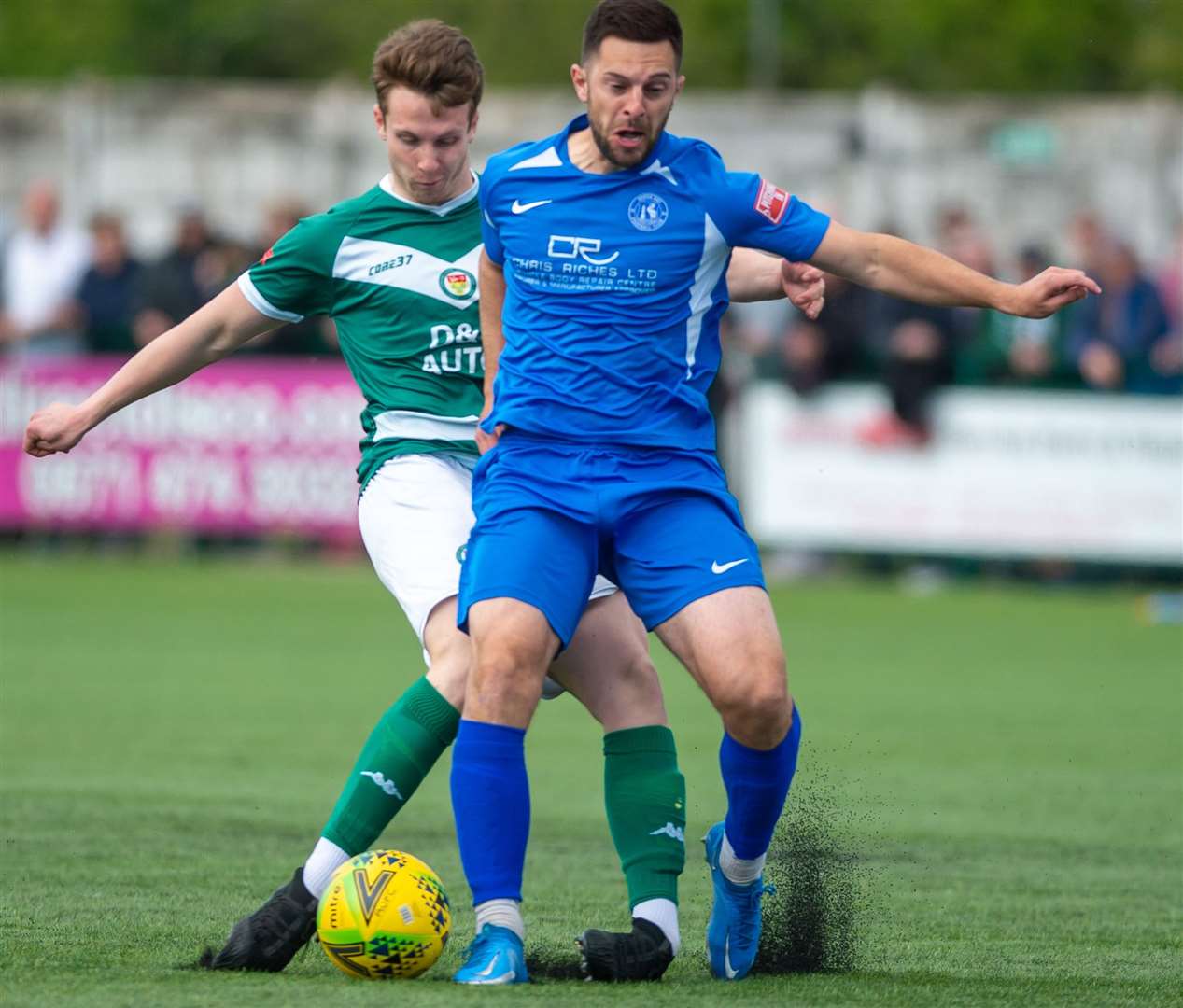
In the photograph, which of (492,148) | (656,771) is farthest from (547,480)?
(492,148)

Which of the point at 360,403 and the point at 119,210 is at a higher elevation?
the point at 119,210

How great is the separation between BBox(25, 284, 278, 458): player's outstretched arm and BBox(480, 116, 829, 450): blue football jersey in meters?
0.85

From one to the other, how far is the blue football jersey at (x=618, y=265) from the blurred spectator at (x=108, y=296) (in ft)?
45.1

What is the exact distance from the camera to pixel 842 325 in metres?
17.7

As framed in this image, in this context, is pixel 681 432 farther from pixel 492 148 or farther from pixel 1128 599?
pixel 492 148

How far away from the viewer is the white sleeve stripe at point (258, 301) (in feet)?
20.0

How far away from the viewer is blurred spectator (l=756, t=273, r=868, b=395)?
58.1 ft

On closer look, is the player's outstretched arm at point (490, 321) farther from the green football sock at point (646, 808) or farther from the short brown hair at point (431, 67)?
the green football sock at point (646, 808)

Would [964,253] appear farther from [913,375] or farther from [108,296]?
[108,296]

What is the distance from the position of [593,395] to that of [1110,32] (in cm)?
3942

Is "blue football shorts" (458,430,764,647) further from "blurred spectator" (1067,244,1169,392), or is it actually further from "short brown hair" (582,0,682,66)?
"blurred spectator" (1067,244,1169,392)

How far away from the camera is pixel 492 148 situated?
1064 inches

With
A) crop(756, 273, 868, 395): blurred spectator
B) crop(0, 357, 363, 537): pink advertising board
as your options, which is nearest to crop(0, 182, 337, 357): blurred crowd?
crop(0, 357, 363, 537): pink advertising board

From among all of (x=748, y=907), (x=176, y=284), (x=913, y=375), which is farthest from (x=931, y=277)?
(x=176, y=284)
